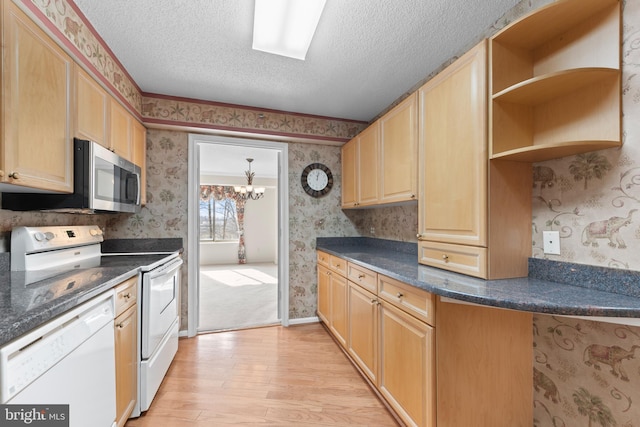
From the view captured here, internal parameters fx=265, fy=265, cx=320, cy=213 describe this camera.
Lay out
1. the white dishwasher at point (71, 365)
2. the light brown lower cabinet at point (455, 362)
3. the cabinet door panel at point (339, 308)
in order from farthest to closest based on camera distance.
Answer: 1. the cabinet door panel at point (339, 308)
2. the light brown lower cabinet at point (455, 362)
3. the white dishwasher at point (71, 365)

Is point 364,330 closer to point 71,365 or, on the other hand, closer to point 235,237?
point 71,365

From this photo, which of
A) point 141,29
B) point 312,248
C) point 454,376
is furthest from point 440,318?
point 141,29

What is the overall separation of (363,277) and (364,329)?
39 centimetres

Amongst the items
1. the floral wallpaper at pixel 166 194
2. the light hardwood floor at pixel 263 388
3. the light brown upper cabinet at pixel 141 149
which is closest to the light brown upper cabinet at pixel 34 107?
the light brown upper cabinet at pixel 141 149

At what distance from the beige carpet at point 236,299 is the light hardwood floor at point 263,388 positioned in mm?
440

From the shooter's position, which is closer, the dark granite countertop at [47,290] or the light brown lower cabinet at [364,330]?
the dark granite countertop at [47,290]

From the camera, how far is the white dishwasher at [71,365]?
31.3 inches

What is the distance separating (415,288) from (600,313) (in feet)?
2.25

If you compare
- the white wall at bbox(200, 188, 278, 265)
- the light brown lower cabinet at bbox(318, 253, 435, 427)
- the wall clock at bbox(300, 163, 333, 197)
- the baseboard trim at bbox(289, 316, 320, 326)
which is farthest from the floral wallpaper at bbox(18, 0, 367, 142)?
the white wall at bbox(200, 188, 278, 265)

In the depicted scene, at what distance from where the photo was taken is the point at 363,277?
204 cm

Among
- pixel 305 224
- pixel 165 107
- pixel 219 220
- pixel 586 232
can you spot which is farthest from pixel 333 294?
pixel 219 220

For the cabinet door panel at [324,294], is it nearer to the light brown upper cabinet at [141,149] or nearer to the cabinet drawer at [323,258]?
the cabinet drawer at [323,258]

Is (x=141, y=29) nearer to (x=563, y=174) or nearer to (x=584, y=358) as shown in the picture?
(x=563, y=174)

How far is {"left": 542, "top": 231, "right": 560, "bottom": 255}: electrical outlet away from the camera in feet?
4.42
